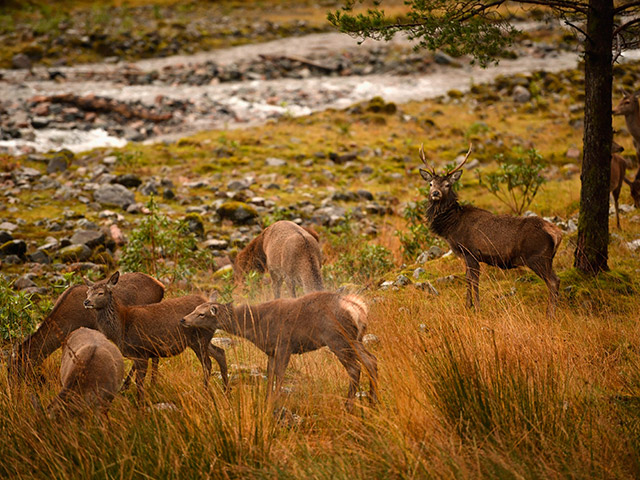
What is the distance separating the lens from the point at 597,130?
29.3 ft

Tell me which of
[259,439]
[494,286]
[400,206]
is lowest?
[400,206]

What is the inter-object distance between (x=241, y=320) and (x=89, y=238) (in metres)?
7.51

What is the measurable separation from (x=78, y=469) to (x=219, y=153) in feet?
53.2

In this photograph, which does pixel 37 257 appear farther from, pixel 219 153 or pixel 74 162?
pixel 219 153

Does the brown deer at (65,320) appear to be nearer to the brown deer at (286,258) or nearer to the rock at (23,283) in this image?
the brown deer at (286,258)

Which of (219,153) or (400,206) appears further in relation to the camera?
(219,153)

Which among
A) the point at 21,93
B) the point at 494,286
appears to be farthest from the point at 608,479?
the point at 21,93

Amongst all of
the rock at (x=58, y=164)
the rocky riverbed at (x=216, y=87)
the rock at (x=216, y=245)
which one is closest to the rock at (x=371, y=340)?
the rock at (x=216, y=245)

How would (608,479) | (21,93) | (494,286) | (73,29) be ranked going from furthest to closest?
(73,29) → (21,93) → (494,286) → (608,479)

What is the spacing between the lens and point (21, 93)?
1091 inches

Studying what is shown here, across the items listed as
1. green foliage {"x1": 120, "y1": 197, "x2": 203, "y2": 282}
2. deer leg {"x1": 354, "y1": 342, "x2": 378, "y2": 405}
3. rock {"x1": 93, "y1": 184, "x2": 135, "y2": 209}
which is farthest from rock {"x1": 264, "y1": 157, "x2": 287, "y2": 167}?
deer leg {"x1": 354, "y1": 342, "x2": 378, "y2": 405}

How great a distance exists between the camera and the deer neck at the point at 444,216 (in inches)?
382

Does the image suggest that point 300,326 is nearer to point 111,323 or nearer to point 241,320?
point 241,320

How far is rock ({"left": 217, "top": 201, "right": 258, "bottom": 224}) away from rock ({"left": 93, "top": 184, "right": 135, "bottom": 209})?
2.39m
